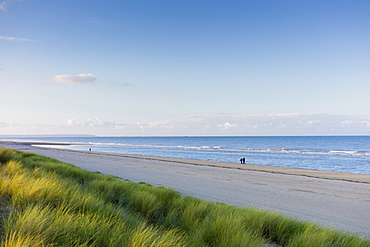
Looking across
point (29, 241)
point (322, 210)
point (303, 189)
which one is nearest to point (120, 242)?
point (29, 241)

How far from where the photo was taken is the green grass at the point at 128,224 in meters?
3.71

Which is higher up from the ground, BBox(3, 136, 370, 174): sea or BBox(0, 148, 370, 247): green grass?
BBox(0, 148, 370, 247): green grass

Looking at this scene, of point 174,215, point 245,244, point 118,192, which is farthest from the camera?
point 118,192

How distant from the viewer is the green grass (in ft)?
12.2

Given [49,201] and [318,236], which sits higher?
[49,201]

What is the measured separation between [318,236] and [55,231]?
419cm

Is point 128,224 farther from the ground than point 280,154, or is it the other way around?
point 128,224

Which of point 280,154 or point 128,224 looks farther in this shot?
point 280,154

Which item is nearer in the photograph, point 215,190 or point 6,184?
point 6,184

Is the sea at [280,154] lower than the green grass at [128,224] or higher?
lower

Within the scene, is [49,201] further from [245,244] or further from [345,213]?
[345,213]

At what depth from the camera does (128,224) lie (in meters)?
5.10

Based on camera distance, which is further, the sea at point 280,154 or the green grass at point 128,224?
the sea at point 280,154

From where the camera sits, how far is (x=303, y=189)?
1588 centimetres
